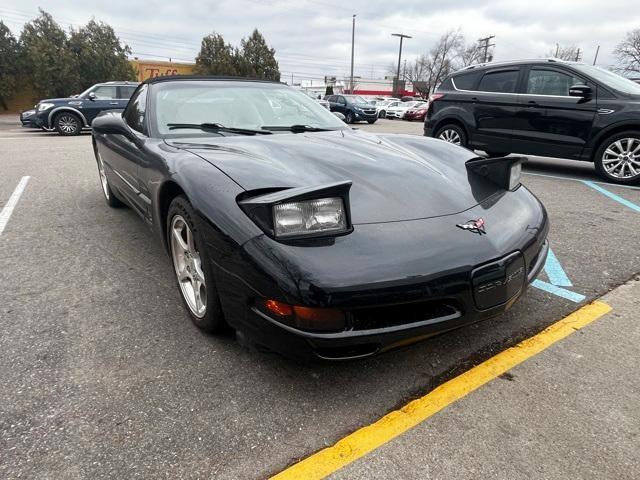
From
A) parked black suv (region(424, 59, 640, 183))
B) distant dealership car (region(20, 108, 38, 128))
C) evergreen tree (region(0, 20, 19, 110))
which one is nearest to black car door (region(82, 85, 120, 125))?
distant dealership car (region(20, 108, 38, 128))

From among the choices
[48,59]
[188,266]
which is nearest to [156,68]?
[48,59]

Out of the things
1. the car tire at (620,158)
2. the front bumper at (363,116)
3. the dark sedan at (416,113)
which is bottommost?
the dark sedan at (416,113)

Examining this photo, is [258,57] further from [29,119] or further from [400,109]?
[29,119]

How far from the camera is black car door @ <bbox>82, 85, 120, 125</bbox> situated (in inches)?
510

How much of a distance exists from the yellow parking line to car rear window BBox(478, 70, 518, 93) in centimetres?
519

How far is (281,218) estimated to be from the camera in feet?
5.51

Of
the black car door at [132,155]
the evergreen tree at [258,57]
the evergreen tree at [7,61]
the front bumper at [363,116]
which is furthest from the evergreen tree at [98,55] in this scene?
the black car door at [132,155]

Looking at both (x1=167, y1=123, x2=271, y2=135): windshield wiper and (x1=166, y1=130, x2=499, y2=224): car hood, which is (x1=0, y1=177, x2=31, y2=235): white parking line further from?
(x1=166, y1=130, x2=499, y2=224): car hood

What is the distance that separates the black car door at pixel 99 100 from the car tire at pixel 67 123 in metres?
0.32

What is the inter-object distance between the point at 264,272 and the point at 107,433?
82 cm

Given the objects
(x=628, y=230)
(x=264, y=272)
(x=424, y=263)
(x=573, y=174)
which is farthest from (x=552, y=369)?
(x=573, y=174)

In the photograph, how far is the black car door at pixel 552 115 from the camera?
19.5 ft

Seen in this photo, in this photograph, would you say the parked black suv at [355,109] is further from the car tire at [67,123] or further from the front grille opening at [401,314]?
the front grille opening at [401,314]

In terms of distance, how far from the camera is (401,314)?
5.53 ft
